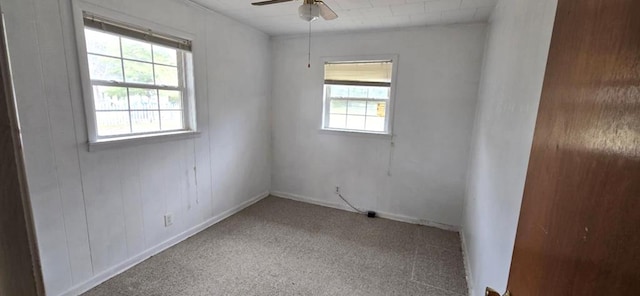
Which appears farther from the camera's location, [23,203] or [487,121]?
[487,121]

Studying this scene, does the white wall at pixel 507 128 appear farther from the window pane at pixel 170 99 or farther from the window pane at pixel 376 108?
the window pane at pixel 170 99

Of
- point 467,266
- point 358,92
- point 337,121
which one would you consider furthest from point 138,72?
point 467,266

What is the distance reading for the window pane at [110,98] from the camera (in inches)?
76.7

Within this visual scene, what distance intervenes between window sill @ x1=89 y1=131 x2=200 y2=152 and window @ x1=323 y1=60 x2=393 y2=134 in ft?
5.81

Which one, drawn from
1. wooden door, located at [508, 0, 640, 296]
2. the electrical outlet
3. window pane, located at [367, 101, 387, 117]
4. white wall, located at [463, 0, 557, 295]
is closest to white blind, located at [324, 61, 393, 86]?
window pane, located at [367, 101, 387, 117]

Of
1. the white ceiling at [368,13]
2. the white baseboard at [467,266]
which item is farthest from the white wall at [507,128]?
the white ceiling at [368,13]

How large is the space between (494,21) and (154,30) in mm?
3008

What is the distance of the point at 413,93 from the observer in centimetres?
312

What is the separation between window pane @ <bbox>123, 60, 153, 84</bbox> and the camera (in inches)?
83.1

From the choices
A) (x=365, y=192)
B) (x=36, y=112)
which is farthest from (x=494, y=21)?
(x=36, y=112)

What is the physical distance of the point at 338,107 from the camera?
3598 mm

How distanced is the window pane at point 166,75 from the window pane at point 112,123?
1.46ft

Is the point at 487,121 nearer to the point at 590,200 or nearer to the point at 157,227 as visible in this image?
the point at 590,200

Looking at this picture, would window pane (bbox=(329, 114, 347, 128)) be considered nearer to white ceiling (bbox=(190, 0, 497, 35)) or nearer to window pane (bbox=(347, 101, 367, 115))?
window pane (bbox=(347, 101, 367, 115))
